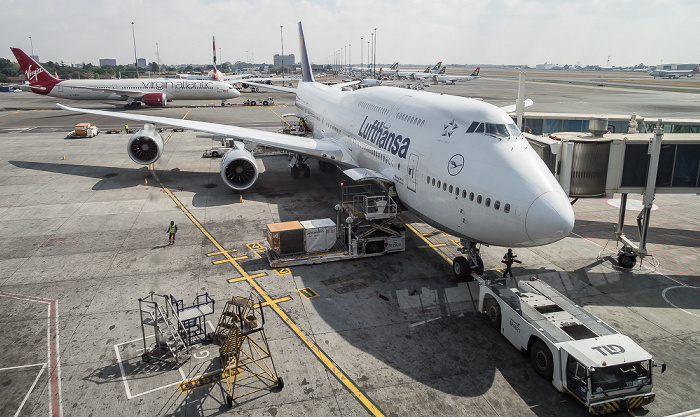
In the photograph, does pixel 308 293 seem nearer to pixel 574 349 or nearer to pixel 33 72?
pixel 574 349

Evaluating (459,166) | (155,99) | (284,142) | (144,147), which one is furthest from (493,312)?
(155,99)

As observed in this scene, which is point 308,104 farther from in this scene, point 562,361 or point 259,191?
point 562,361

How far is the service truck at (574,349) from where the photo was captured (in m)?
11.2

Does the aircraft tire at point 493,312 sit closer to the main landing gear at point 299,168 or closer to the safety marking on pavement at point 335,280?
the safety marking on pavement at point 335,280

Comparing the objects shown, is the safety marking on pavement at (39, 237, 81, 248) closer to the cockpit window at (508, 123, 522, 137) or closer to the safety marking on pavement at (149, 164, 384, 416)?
the safety marking on pavement at (149, 164, 384, 416)

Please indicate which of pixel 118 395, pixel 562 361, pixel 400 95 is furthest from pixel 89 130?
pixel 562 361

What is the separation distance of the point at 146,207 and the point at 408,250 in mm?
16544

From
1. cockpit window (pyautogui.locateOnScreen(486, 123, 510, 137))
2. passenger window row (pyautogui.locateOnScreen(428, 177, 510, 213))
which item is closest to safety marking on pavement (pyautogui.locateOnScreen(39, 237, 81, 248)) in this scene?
passenger window row (pyautogui.locateOnScreen(428, 177, 510, 213))

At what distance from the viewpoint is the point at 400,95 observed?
23.8 metres

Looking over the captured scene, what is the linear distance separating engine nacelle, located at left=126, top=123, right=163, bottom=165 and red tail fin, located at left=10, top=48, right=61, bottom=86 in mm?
46300

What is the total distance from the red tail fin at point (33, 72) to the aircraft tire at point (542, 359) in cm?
7660

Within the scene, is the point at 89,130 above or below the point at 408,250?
above

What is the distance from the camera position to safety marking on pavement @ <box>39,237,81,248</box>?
72.5 feet

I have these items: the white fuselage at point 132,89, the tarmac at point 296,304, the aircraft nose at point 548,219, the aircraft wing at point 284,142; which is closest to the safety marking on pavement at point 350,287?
the tarmac at point 296,304
